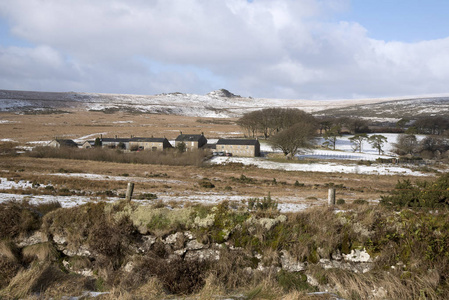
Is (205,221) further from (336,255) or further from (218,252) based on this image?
(336,255)

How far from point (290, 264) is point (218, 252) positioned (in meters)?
2.19

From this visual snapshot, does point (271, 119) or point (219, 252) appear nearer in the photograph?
point (219, 252)

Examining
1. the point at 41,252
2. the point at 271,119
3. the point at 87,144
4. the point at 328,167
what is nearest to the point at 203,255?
the point at 41,252

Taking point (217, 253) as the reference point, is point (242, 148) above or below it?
below

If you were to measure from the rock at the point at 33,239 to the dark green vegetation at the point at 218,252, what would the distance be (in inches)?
1.2

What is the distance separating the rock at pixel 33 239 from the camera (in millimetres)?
9148

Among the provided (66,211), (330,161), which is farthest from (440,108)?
(66,211)

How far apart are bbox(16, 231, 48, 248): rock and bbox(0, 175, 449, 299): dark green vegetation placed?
3 centimetres

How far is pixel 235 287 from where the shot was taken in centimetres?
802

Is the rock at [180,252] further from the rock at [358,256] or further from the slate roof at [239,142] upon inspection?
the slate roof at [239,142]

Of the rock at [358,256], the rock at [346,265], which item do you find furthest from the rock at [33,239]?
the rock at [358,256]

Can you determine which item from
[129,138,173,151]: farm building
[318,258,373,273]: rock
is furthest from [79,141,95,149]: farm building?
[318,258,373,273]: rock

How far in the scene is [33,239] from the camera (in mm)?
9266

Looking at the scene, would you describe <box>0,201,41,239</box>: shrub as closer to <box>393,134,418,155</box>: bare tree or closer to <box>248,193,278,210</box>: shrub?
<box>248,193,278,210</box>: shrub
